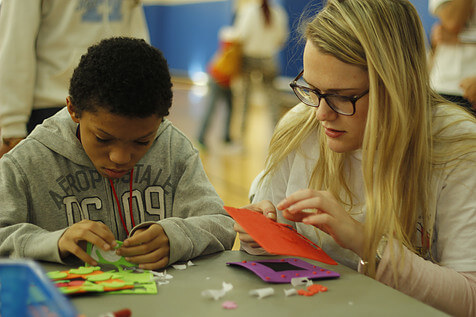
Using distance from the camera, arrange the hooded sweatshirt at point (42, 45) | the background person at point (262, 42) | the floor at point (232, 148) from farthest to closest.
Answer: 1. the background person at point (262, 42)
2. the floor at point (232, 148)
3. the hooded sweatshirt at point (42, 45)

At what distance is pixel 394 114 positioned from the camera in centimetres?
122

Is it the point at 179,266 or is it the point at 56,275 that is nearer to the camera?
the point at 56,275

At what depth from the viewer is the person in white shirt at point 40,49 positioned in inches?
70.7

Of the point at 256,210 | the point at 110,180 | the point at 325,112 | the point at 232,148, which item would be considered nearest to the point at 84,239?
the point at 110,180

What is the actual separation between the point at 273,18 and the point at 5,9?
14.7 ft

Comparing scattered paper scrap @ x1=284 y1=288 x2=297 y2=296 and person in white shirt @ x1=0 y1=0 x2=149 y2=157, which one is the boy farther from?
person in white shirt @ x1=0 y1=0 x2=149 y2=157

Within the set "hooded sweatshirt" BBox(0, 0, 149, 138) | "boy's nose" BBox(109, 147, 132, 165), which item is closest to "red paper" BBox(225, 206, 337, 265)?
"boy's nose" BBox(109, 147, 132, 165)

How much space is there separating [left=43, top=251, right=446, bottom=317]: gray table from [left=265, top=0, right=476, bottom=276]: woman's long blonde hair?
0.71 ft

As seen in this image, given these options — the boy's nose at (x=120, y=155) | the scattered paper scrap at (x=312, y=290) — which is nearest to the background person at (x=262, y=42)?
the boy's nose at (x=120, y=155)

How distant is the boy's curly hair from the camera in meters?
1.14

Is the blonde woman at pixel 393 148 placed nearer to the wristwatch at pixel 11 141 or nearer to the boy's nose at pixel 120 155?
the boy's nose at pixel 120 155

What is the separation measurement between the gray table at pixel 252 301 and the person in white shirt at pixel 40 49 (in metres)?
0.91

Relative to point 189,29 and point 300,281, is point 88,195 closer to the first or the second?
point 300,281

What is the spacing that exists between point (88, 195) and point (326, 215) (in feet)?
1.93
